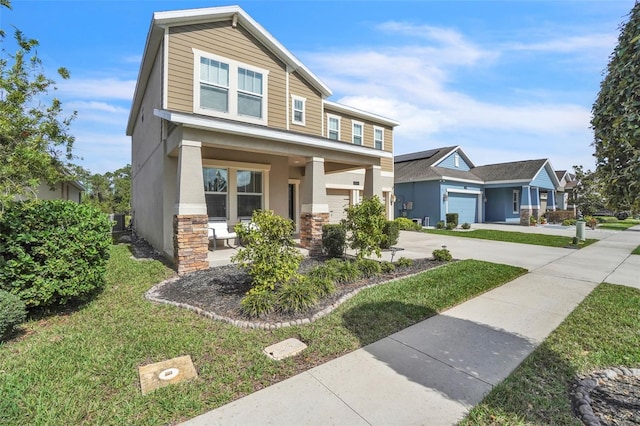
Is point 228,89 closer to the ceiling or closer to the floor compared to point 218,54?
closer to the floor

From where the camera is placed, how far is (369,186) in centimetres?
1088

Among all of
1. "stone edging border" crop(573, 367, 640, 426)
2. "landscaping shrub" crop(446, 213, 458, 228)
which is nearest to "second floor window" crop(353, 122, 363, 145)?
"landscaping shrub" crop(446, 213, 458, 228)

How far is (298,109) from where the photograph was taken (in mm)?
11500

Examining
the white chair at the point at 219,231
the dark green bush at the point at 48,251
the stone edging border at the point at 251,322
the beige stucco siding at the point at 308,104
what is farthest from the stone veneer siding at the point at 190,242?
the beige stucco siding at the point at 308,104

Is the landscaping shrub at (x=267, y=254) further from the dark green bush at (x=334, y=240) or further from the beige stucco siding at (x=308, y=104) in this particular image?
the beige stucco siding at (x=308, y=104)

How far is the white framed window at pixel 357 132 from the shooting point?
1539 centimetres

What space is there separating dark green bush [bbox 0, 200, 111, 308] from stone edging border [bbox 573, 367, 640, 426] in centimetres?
652

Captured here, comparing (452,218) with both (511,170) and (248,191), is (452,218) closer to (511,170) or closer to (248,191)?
(511,170)

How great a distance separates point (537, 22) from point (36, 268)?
9761 mm

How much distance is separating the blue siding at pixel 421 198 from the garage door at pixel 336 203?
7.80 meters

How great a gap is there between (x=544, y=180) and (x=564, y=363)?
26541 millimetres

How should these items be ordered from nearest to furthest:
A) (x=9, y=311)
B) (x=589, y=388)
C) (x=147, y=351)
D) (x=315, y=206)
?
(x=589, y=388)
(x=147, y=351)
(x=9, y=311)
(x=315, y=206)

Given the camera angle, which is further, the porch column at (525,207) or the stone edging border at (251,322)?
the porch column at (525,207)

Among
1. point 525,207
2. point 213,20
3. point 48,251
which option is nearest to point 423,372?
point 48,251
